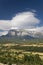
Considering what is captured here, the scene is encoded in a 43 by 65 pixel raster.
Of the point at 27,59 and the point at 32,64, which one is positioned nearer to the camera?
the point at 32,64

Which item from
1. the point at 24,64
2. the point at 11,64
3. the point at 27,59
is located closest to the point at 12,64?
the point at 11,64

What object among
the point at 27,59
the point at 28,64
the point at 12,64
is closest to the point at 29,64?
the point at 28,64

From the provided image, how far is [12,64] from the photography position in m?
105

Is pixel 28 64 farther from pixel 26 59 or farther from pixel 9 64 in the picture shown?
pixel 26 59

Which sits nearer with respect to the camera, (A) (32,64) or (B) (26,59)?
(A) (32,64)

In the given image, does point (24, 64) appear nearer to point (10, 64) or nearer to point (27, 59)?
point (10, 64)

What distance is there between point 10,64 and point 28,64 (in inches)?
389

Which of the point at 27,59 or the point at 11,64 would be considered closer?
the point at 11,64

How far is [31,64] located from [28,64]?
1689 mm

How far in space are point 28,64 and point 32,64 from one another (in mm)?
2187

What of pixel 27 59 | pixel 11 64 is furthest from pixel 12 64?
pixel 27 59

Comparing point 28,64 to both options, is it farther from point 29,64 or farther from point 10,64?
point 10,64

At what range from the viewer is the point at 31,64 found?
10562 centimetres

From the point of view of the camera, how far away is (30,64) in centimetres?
10594
